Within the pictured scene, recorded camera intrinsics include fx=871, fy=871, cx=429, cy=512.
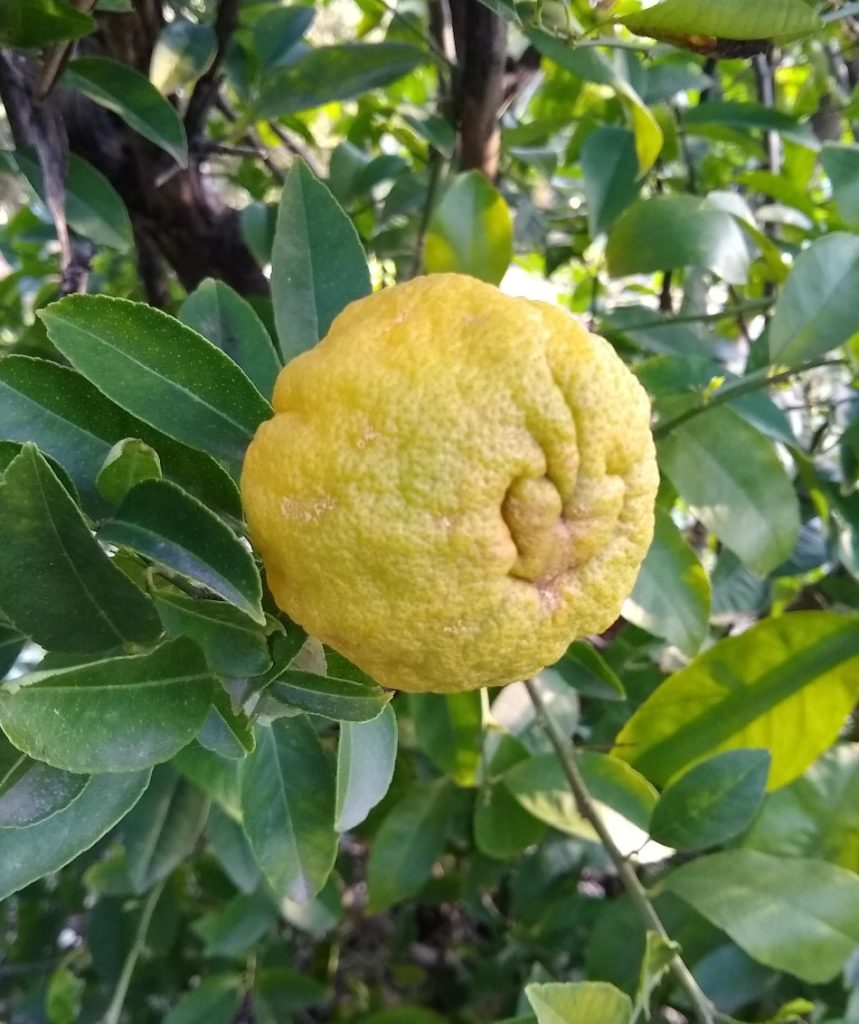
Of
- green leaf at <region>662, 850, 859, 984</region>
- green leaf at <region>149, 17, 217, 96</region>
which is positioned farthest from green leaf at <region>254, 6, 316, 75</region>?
green leaf at <region>662, 850, 859, 984</region>

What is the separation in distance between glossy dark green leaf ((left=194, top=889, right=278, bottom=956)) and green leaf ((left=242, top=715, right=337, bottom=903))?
525 millimetres

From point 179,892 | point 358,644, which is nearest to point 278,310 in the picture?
point 358,644

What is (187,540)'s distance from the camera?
0.38 m

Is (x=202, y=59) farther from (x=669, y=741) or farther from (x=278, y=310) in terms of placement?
(x=669, y=741)

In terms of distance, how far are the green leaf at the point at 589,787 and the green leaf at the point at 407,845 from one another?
0.65 ft

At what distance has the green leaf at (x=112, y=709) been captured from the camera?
0.33 meters

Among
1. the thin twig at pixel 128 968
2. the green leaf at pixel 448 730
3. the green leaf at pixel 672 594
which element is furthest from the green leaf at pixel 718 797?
the thin twig at pixel 128 968

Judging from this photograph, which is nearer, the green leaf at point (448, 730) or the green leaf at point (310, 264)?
the green leaf at point (310, 264)

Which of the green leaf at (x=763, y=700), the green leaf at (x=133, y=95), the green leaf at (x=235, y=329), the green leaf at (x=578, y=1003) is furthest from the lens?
the green leaf at (x=763, y=700)

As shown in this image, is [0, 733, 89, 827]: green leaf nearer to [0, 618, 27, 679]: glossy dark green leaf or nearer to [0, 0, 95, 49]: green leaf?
[0, 618, 27, 679]: glossy dark green leaf

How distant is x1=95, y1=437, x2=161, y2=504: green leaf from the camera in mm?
371

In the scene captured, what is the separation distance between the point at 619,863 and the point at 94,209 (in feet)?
2.23

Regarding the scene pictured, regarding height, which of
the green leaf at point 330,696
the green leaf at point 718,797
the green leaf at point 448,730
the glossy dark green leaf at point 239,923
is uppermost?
the green leaf at point 330,696

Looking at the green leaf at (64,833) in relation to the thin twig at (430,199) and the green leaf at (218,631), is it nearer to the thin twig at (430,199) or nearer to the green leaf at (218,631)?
the green leaf at (218,631)
